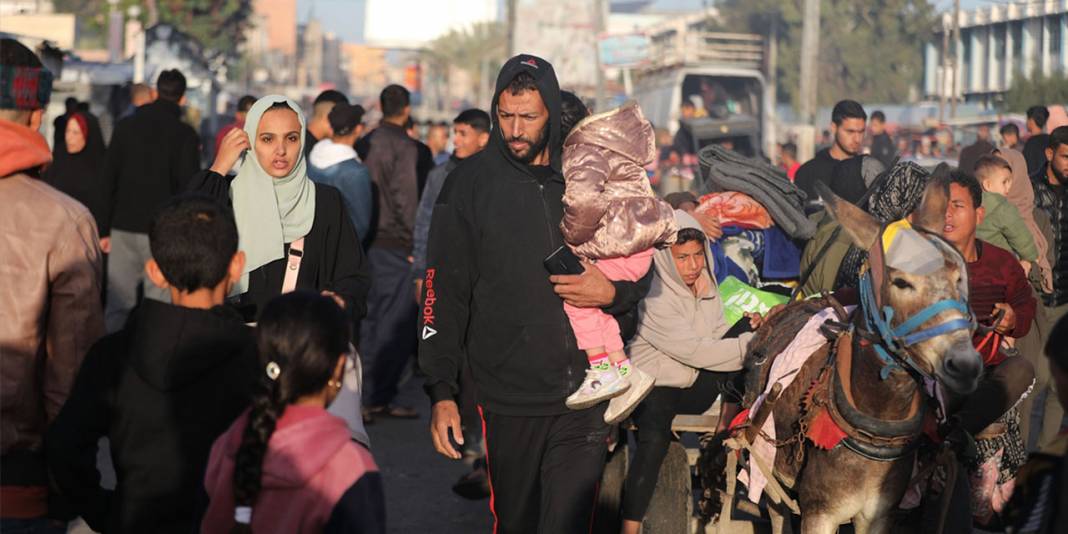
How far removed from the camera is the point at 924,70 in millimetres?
75062

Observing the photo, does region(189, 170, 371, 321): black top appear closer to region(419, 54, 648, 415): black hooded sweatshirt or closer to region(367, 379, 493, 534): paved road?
region(419, 54, 648, 415): black hooded sweatshirt

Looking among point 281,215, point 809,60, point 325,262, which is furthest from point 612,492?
point 809,60

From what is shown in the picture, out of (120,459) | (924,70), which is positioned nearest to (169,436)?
(120,459)

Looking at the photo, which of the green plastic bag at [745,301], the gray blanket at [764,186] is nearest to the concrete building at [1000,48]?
the gray blanket at [764,186]

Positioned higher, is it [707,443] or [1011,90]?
[1011,90]

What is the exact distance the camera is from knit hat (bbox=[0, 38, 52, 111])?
174 inches

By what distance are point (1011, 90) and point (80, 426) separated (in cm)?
5545

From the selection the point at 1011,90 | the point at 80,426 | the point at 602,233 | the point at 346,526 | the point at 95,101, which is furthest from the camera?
the point at 1011,90

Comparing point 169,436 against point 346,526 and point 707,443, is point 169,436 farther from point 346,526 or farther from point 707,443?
point 707,443

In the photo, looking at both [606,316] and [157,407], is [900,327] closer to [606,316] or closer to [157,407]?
[606,316]

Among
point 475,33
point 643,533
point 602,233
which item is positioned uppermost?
point 475,33

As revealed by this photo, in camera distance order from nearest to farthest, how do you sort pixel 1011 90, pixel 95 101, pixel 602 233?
pixel 602 233
pixel 95 101
pixel 1011 90

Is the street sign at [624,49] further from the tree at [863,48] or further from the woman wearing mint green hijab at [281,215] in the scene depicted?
the woman wearing mint green hijab at [281,215]

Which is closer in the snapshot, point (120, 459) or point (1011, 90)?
point (120, 459)
